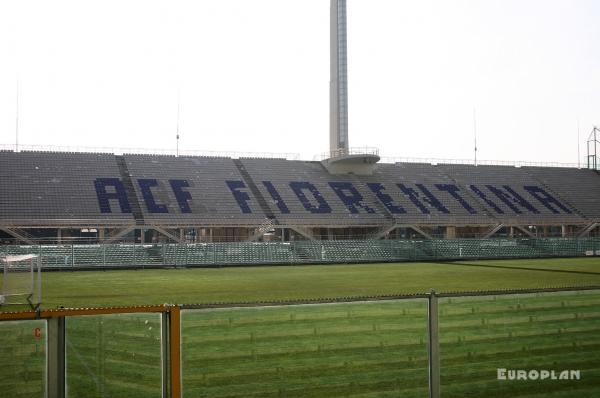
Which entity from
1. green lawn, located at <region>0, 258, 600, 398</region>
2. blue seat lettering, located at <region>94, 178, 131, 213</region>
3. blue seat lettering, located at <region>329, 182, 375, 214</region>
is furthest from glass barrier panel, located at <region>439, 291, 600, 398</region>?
blue seat lettering, located at <region>329, 182, 375, 214</region>

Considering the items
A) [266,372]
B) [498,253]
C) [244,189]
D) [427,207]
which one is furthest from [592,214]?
[266,372]

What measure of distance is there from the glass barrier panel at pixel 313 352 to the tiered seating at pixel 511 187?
53.0 metres

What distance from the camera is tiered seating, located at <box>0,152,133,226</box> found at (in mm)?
45906

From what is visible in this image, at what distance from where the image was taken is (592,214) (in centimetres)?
6334

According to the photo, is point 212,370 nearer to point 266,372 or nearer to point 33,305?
point 266,372

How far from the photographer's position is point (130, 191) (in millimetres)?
51250

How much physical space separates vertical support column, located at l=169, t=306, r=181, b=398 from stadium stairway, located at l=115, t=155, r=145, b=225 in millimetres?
43297

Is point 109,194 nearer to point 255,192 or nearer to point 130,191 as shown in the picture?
point 130,191

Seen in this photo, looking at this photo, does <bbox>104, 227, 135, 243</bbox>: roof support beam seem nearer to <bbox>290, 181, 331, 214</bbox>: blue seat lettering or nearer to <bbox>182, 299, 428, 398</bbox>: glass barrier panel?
<bbox>290, 181, 331, 214</bbox>: blue seat lettering

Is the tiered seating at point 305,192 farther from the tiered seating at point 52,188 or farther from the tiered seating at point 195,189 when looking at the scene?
the tiered seating at point 52,188

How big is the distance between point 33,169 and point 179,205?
40.2 feet

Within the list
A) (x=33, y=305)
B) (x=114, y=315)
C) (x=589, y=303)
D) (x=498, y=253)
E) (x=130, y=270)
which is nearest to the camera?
(x=114, y=315)

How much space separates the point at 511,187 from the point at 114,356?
6385 centimetres

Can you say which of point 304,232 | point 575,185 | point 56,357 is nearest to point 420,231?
point 304,232
